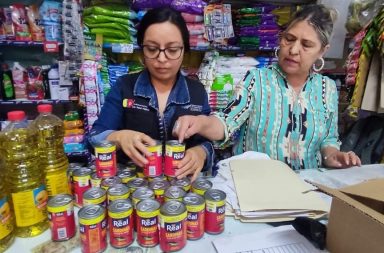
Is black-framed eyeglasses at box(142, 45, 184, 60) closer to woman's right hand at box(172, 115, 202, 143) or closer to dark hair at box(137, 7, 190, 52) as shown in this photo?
dark hair at box(137, 7, 190, 52)

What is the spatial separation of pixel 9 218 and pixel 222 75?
202cm

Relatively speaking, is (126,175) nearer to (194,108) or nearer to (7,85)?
(194,108)

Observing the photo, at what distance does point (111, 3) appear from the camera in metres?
2.25

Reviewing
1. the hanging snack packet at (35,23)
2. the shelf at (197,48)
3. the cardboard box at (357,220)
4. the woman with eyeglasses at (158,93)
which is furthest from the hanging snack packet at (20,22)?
the cardboard box at (357,220)

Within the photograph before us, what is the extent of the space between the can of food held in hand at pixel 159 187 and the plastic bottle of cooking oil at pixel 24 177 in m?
0.29

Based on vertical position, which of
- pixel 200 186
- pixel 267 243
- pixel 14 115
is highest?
pixel 14 115

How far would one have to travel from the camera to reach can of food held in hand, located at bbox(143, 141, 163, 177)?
2.89 ft

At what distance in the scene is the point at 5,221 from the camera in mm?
697

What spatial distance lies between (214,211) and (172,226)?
13 cm

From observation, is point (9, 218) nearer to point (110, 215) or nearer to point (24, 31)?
point (110, 215)

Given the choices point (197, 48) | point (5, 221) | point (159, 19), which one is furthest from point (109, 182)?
point (197, 48)

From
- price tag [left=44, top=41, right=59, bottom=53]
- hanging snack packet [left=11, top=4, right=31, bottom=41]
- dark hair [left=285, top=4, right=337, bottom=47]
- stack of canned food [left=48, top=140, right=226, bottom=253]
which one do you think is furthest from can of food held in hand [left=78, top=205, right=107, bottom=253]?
hanging snack packet [left=11, top=4, right=31, bottom=41]

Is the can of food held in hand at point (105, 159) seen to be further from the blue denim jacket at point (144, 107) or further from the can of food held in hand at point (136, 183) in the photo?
the blue denim jacket at point (144, 107)

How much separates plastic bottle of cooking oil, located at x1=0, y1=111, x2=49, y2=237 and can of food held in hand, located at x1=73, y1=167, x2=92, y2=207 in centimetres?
9
